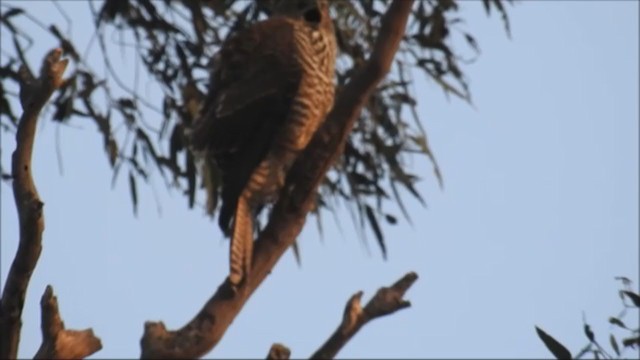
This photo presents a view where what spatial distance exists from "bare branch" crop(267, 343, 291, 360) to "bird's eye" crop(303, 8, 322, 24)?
193 centimetres

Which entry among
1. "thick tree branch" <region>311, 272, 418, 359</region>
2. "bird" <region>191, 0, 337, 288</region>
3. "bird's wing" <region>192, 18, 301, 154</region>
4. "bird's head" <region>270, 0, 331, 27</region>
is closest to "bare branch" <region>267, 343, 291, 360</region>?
"thick tree branch" <region>311, 272, 418, 359</region>

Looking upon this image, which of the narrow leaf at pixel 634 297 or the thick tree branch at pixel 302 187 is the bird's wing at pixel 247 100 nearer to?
the thick tree branch at pixel 302 187

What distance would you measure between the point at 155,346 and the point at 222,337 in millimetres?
197

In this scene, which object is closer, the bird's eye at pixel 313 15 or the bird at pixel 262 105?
the bird at pixel 262 105

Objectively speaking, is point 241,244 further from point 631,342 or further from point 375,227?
point 375,227

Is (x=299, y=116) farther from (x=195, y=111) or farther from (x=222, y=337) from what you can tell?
(x=222, y=337)

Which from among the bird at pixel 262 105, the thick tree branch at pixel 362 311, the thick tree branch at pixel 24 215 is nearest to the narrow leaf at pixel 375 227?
the bird at pixel 262 105

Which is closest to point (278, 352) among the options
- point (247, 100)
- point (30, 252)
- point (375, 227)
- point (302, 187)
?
point (30, 252)

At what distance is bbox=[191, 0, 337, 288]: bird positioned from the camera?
134 inches

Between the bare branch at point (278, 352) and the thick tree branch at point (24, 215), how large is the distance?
356 millimetres

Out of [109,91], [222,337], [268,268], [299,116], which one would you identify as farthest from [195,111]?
[222,337]

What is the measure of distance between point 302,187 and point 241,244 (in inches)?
8.3

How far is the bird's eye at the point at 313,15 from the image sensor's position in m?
3.97

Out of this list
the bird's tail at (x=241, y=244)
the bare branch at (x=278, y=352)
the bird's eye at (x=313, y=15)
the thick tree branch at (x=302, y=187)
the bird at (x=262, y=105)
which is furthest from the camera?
the bird's eye at (x=313, y=15)
